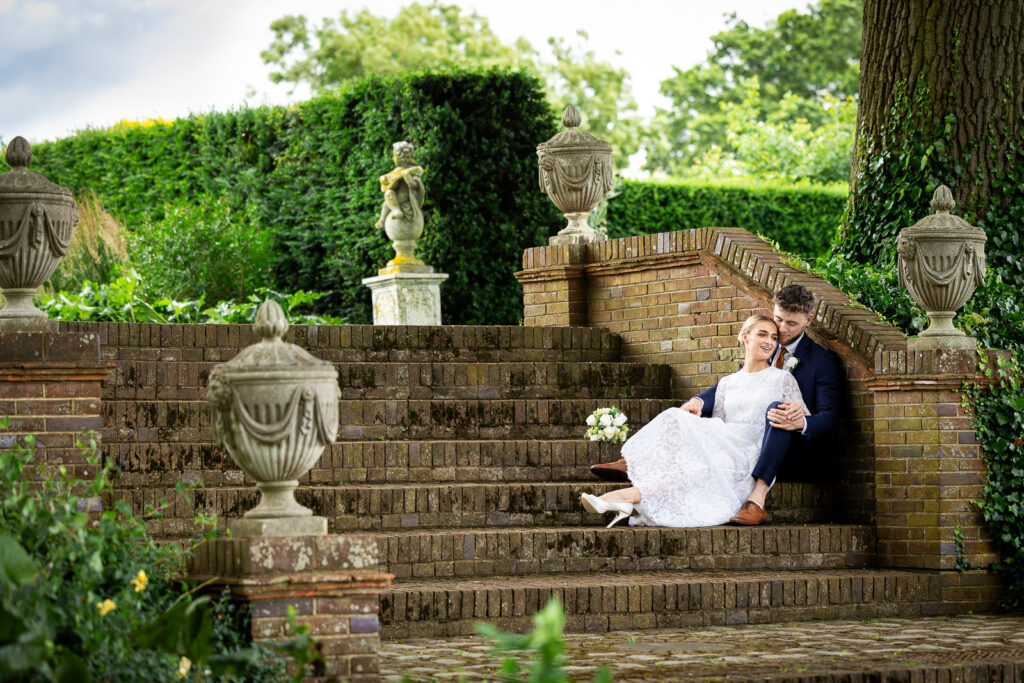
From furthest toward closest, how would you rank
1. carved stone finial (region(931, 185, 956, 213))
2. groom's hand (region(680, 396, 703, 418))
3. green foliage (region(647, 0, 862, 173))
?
green foliage (region(647, 0, 862, 173))
groom's hand (region(680, 396, 703, 418))
carved stone finial (region(931, 185, 956, 213))

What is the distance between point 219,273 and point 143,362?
23.4ft

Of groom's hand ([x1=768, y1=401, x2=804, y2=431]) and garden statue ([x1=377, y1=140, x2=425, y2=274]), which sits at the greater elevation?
garden statue ([x1=377, y1=140, x2=425, y2=274])

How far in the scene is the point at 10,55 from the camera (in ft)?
95.3

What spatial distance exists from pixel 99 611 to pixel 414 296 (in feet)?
33.4

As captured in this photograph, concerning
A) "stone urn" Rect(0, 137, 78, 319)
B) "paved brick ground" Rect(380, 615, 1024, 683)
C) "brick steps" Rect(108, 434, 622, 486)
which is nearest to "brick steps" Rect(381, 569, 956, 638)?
"paved brick ground" Rect(380, 615, 1024, 683)

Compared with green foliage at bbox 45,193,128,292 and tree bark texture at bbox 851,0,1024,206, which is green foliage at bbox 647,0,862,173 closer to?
green foliage at bbox 45,193,128,292

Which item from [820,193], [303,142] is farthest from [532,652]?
[820,193]

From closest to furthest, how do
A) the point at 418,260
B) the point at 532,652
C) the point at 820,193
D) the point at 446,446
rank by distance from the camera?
the point at 532,652 → the point at 446,446 → the point at 418,260 → the point at 820,193

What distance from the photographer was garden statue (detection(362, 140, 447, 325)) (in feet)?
48.5

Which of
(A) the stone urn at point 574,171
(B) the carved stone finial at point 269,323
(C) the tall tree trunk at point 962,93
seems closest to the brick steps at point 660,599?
(B) the carved stone finial at point 269,323

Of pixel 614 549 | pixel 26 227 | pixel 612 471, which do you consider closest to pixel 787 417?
pixel 612 471

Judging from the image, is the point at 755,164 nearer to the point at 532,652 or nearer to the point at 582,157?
the point at 582,157

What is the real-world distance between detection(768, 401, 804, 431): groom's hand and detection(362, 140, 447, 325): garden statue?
6.72m

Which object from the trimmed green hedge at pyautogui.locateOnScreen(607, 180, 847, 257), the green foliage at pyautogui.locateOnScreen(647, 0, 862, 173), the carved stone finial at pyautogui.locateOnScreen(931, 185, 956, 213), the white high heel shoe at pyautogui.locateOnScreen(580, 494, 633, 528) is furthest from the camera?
the green foliage at pyautogui.locateOnScreen(647, 0, 862, 173)
